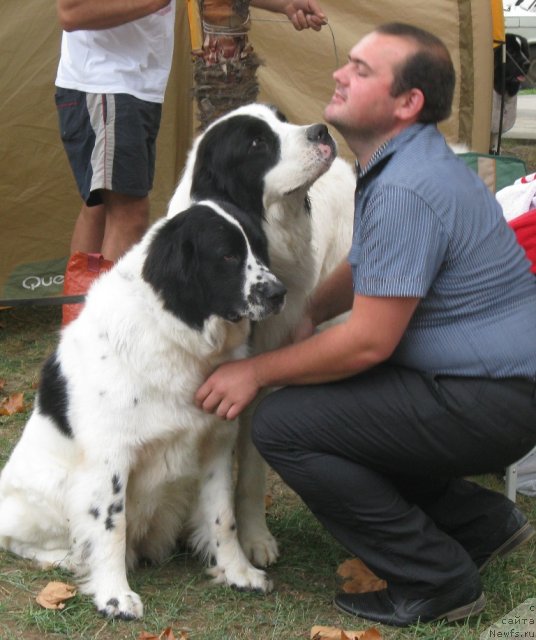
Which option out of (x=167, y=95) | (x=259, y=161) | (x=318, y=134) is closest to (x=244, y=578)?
(x=259, y=161)

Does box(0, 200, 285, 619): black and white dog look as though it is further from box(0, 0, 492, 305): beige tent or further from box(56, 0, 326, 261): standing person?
box(0, 0, 492, 305): beige tent

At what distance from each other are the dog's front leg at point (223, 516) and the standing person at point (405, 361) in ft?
1.01

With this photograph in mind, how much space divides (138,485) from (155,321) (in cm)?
58

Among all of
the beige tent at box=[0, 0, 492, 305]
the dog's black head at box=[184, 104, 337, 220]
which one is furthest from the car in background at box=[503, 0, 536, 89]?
the dog's black head at box=[184, 104, 337, 220]

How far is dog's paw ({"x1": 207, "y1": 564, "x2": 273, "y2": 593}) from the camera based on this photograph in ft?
11.3

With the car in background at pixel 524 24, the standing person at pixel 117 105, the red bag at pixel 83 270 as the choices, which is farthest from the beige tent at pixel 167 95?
the car in background at pixel 524 24

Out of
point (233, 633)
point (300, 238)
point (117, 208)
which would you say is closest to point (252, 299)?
point (300, 238)

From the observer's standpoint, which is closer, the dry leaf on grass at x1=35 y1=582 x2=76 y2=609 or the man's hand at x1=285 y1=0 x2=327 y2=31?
the dry leaf on grass at x1=35 y1=582 x2=76 y2=609

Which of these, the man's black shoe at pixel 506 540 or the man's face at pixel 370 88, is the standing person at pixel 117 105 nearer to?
the man's face at pixel 370 88

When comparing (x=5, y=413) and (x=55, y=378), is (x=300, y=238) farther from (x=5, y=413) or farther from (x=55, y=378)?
(x=5, y=413)

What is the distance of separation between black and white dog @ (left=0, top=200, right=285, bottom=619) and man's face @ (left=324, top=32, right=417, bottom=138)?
457 millimetres

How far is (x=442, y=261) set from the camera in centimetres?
294

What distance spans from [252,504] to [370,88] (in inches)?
63.6

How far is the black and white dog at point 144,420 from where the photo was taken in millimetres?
3068
